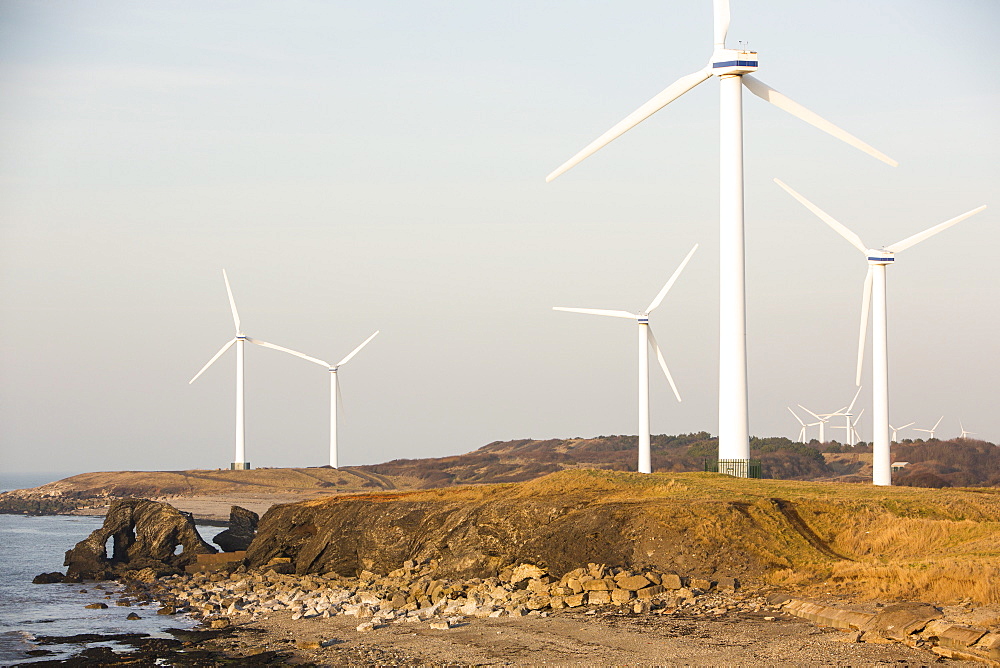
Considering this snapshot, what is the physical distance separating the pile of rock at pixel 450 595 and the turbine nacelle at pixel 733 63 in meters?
34.5

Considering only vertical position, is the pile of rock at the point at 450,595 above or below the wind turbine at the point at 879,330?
below

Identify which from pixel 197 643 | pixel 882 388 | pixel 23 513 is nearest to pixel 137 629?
pixel 197 643

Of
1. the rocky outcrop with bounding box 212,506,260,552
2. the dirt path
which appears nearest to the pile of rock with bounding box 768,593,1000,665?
the dirt path

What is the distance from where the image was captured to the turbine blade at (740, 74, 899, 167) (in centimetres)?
6034

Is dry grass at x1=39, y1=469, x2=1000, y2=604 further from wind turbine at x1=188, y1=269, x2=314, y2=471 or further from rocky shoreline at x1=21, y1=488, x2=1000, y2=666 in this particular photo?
wind turbine at x1=188, y1=269, x2=314, y2=471

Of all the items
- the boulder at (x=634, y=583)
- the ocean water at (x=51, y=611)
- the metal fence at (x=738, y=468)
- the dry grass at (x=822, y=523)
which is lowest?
the ocean water at (x=51, y=611)

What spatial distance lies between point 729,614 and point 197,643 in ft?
62.1

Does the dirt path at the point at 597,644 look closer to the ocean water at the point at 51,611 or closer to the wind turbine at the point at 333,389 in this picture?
the ocean water at the point at 51,611

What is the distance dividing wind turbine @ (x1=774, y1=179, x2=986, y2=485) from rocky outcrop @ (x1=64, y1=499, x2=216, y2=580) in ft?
144

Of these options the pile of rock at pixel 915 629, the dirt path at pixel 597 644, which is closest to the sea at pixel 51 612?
the dirt path at pixel 597 644

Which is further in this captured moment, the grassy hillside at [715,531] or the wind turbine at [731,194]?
the wind turbine at [731,194]

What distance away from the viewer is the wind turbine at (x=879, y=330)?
2702 inches

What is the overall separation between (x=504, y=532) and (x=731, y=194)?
26153 mm

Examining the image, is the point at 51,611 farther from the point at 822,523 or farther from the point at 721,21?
the point at 721,21
